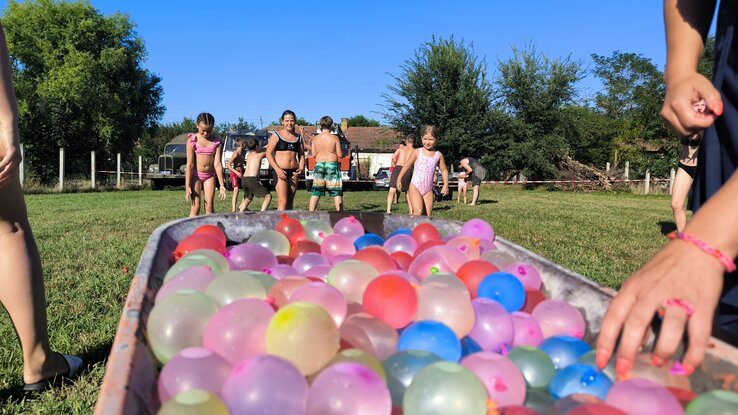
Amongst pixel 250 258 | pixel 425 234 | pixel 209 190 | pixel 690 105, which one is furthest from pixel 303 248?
pixel 209 190

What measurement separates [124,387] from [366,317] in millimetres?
905

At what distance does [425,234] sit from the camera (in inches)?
129

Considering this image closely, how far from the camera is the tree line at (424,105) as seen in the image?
2623 cm

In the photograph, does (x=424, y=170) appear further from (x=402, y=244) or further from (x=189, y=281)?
(x=189, y=281)

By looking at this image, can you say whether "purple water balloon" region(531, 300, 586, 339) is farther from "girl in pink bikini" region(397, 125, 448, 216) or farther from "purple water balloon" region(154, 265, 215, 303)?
"girl in pink bikini" region(397, 125, 448, 216)

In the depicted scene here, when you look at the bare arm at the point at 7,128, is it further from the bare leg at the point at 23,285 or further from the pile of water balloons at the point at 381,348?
the pile of water balloons at the point at 381,348

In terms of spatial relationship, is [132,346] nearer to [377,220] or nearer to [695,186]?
[695,186]

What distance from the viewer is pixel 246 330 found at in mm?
1598

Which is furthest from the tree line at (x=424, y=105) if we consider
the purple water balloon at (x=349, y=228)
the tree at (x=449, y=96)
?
the purple water balloon at (x=349, y=228)

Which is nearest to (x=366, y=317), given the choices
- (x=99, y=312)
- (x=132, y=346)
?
(x=132, y=346)

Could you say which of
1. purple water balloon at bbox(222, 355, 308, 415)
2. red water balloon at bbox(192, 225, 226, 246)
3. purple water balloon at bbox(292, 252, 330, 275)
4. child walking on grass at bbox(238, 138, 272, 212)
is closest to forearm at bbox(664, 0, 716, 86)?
purple water balloon at bbox(222, 355, 308, 415)

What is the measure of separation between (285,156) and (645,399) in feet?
24.5

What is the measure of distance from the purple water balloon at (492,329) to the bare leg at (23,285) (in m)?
1.92

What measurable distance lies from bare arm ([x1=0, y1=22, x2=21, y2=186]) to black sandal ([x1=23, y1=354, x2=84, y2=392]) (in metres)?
0.94
